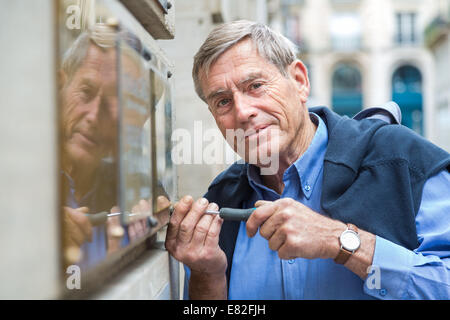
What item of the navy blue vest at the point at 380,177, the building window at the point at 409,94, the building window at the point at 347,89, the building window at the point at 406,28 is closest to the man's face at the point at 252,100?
the navy blue vest at the point at 380,177

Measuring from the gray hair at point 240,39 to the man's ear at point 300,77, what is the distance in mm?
54

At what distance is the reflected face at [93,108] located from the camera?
608 mm

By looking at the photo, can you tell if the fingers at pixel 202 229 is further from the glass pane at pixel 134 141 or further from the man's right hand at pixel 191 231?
the glass pane at pixel 134 141

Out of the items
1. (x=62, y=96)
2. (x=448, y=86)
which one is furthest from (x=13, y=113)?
(x=448, y=86)

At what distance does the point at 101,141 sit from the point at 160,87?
0.33 m

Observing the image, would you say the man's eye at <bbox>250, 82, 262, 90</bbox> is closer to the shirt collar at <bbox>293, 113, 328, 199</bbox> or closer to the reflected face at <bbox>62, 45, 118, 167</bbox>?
the shirt collar at <bbox>293, 113, 328, 199</bbox>

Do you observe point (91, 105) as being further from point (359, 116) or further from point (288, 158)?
point (359, 116)

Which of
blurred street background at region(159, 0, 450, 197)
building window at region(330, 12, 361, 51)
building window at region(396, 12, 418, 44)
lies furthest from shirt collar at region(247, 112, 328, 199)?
building window at region(396, 12, 418, 44)

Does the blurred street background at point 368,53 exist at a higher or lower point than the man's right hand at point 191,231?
higher

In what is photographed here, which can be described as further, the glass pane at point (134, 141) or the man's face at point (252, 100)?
the man's face at point (252, 100)

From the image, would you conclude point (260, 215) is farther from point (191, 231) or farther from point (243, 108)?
point (243, 108)

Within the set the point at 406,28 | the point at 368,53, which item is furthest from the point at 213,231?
the point at 406,28

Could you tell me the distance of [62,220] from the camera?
1.75ft

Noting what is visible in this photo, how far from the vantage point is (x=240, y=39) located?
1.21m
